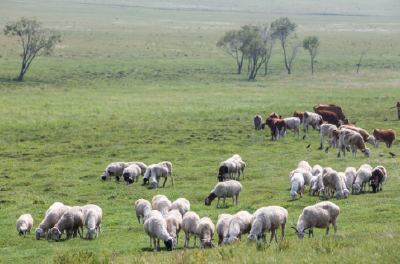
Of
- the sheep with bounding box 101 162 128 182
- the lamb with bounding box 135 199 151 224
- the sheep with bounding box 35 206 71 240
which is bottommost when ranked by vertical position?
the sheep with bounding box 101 162 128 182

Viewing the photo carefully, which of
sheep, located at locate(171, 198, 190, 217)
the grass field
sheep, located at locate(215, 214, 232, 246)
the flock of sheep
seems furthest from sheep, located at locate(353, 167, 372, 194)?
the flock of sheep

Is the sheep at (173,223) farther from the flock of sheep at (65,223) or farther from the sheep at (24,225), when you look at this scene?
the sheep at (24,225)

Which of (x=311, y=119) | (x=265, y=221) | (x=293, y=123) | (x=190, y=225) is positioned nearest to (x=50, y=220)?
(x=190, y=225)

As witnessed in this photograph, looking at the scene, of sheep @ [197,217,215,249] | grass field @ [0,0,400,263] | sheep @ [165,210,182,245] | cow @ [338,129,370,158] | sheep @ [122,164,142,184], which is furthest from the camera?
cow @ [338,129,370,158]

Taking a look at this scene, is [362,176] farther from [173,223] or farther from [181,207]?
[173,223]

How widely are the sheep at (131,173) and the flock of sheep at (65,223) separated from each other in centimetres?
772

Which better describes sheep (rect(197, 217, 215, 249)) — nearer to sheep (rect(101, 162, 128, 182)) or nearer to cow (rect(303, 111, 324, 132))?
sheep (rect(101, 162, 128, 182))

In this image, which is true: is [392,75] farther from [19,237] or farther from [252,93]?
[19,237]

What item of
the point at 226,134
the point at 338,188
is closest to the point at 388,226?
the point at 338,188

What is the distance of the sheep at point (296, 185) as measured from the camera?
19.8 meters

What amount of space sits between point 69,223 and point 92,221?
0.80 m

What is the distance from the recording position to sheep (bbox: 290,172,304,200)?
19766 millimetres

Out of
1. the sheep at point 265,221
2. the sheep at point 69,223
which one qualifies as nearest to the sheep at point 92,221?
the sheep at point 69,223

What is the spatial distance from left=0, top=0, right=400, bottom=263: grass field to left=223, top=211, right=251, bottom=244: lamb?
1.25 meters
